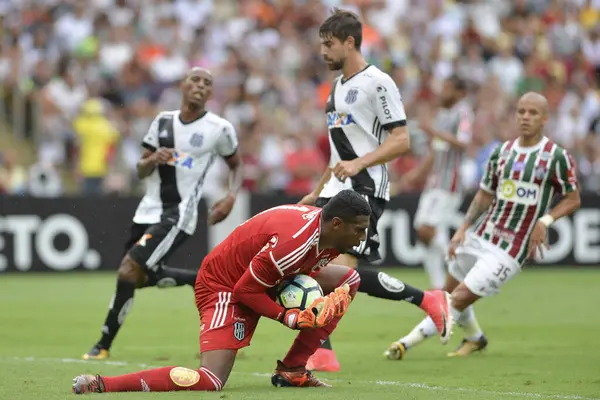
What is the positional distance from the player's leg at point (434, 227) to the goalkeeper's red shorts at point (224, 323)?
25.8 feet

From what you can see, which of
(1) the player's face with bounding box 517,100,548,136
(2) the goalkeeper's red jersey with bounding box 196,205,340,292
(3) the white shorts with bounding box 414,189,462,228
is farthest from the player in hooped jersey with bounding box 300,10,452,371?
(3) the white shorts with bounding box 414,189,462,228

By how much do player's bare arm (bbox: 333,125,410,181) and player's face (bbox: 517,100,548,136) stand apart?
148 centimetres

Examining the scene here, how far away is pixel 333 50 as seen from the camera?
890 centimetres

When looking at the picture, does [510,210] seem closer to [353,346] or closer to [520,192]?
[520,192]

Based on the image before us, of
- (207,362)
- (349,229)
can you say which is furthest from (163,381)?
(349,229)

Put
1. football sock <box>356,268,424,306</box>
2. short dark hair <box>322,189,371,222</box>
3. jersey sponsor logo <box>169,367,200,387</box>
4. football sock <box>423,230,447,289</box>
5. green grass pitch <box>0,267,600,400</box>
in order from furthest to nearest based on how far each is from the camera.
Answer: football sock <box>423,230,447,289</box>
football sock <box>356,268,424,306</box>
green grass pitch <box>0,267,600,400</box>
jersey sponsor logo <box>169,367,200,387</box>
short dark hair <box>322,189,371,222</box>

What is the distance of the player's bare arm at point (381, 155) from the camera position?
333 inches

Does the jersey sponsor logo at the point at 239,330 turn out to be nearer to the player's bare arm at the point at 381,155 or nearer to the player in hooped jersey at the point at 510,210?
the player's bare arm at the point at 381,155

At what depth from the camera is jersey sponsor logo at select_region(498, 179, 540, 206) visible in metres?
9.88

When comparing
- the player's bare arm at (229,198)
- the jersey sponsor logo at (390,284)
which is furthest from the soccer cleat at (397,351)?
the player's bare arm at (229,198)

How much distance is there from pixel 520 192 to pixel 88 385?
446 cm

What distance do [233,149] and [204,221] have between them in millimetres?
8511

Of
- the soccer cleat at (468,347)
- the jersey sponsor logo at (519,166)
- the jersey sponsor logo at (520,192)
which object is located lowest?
the soccer cleat at (468,347)

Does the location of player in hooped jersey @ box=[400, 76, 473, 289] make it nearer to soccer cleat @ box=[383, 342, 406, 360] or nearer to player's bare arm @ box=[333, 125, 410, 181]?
soccer cleat @ box=[383, 342, 406, 360]
